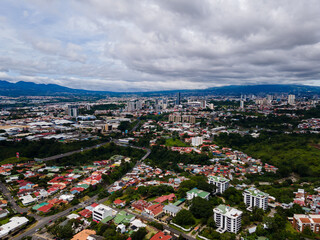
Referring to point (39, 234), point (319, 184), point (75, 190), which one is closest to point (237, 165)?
point (319, 184)

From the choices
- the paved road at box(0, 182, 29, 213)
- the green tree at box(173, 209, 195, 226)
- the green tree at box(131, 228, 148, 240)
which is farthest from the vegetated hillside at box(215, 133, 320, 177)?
the paved road at box(0, 182, 29, 213)

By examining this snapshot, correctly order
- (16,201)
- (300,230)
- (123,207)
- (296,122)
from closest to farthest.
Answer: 1. (300,230)
2. (123,207)
3. (16,201)
4. (296,122)

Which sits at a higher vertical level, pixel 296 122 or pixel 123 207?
pixel 296 122

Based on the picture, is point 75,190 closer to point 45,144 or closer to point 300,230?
point 45,144

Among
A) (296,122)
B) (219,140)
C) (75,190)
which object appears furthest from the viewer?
(296,122)

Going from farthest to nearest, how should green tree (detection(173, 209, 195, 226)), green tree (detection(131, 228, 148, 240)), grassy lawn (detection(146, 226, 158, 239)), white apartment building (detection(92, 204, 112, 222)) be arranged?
white apartment building (detection(92, 204, 112, 222)) < green tree (detection(173, 209, 195, 226)) < grassy lawn (detection(146, 226, 158, 239)) < green tree (detection(131, 228, 148, 240))

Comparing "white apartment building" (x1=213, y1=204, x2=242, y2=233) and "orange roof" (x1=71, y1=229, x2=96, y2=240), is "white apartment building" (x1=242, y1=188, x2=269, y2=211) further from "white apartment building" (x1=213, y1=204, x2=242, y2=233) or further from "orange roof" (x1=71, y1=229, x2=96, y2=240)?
"orange roof" (x1=71, y1=229, x2=96, y2=240)

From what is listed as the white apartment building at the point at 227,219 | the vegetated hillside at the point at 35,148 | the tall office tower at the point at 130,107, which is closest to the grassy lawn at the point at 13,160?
the vegetated hillside at the point at 35,148

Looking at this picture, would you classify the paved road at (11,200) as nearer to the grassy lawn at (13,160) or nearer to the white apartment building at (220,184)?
the grassy lawn at (13,160)
